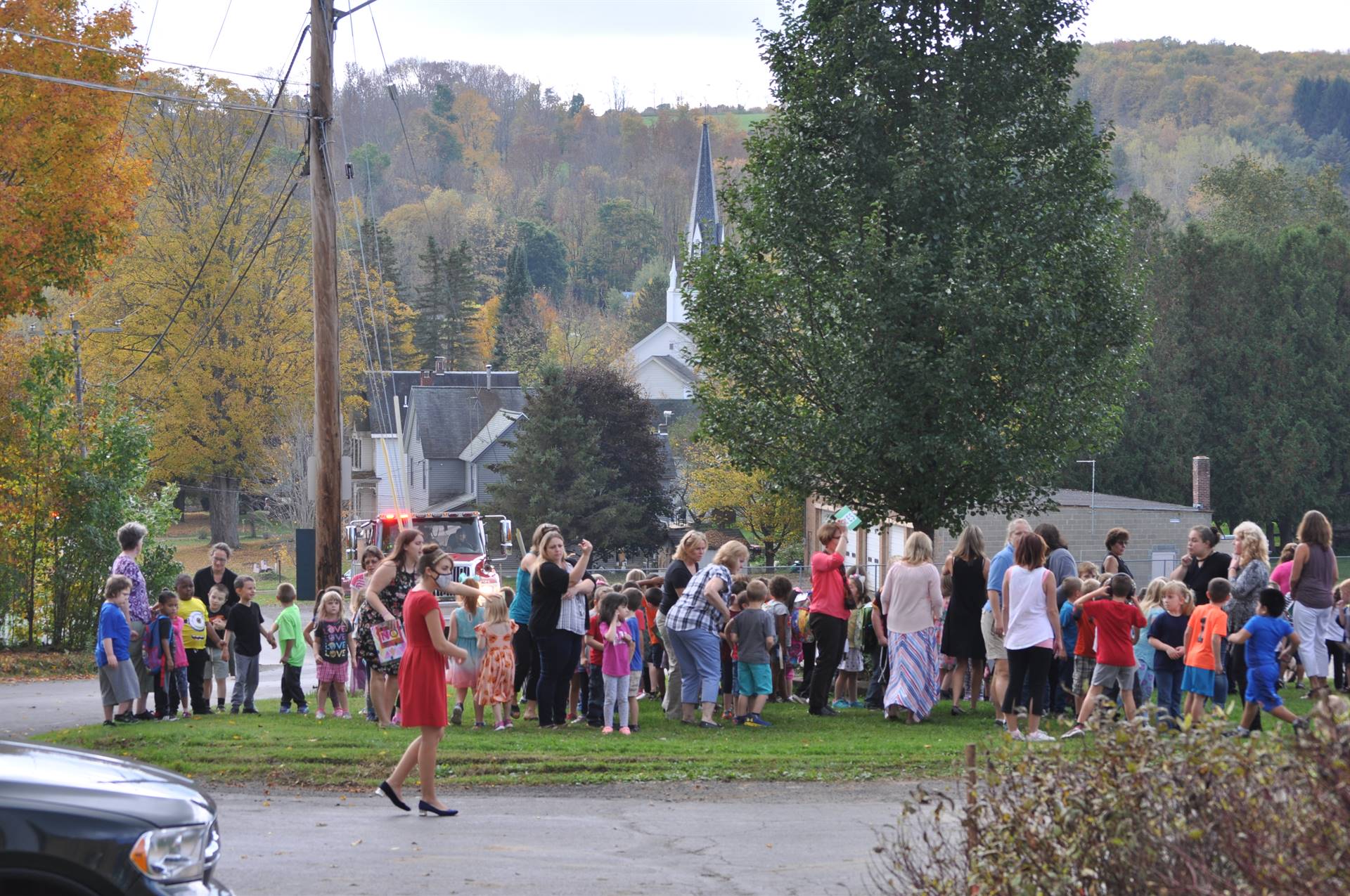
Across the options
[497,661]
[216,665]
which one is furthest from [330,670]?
[497,661]

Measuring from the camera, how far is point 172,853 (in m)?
5.21

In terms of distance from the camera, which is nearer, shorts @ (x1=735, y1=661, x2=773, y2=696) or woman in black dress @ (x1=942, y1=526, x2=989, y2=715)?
shorts @ (x1=735, y1=661, x2=773, y2=696)

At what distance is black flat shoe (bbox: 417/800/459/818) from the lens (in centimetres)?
896

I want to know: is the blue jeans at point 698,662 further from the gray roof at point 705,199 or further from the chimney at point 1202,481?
the gray roof at point 705,199

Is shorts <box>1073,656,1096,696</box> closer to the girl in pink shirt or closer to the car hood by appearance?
the girl in pink shirt

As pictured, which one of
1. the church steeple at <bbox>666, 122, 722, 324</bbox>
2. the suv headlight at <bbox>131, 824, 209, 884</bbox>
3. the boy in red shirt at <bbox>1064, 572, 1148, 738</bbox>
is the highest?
the church steeple at <bbox>666, 122, 722, 324</bbox>

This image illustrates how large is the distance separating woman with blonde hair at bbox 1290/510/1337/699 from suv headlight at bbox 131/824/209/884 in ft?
33.4

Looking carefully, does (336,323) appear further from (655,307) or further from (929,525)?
(655,307)

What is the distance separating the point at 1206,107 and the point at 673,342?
85861mm

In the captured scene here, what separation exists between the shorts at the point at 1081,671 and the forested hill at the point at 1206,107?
330 ft

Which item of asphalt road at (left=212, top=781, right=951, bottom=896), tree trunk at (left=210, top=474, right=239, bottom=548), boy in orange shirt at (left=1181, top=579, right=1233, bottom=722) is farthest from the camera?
tree trunk at (left=210, top=474, right=239, bottom=548)

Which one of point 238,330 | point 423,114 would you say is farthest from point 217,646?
point 423,114

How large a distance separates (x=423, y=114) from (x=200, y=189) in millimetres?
103179

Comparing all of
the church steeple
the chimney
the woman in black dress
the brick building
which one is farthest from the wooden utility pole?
the church steeple
